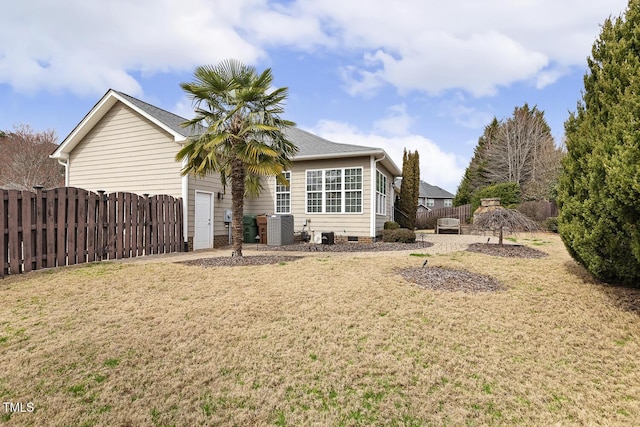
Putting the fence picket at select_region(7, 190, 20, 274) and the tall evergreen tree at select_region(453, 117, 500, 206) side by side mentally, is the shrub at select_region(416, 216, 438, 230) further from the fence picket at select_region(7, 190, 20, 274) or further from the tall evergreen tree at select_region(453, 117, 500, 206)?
the fence picket at select_region(7, 190, 20, 274)

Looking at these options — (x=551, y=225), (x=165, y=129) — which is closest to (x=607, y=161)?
(x=165, y=129)

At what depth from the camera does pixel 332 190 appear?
1287 cm

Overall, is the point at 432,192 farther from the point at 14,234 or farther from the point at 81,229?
the point at 14,234

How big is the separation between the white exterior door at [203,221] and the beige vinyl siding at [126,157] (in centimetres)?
82

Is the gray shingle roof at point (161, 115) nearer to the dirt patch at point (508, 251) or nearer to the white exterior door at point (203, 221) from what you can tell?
the white exterior door at point (203, 221)

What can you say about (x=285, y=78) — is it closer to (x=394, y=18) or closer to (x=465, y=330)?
(x=394, y=18)

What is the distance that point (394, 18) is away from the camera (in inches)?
316

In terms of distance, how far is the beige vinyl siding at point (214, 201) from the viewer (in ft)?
35.1

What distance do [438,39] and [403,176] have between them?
10444 mm

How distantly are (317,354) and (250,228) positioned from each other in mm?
10497

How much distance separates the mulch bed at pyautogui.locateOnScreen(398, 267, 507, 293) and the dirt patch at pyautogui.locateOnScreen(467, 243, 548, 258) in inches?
136

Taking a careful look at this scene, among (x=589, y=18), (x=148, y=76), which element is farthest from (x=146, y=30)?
(x=589, y=18)

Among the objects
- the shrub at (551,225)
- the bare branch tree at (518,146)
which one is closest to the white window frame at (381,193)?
the shrub at (551,225)

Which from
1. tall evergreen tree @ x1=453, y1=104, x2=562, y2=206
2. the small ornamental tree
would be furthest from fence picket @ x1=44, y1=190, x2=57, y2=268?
tall evergreen tree @ x1=453, y1=104, x2=562, y2=206
